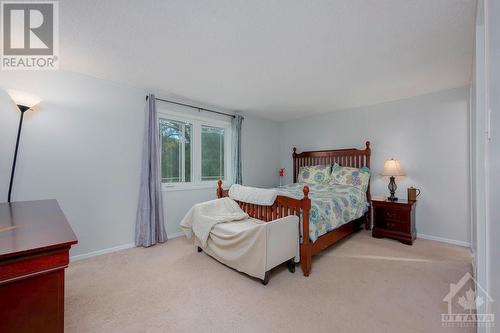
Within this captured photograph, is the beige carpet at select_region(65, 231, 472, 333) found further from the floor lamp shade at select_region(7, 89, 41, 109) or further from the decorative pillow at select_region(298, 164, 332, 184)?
the floor lamp shade at select_region(7, 89, 41, 109)

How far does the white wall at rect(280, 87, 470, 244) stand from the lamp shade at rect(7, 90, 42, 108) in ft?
14.8

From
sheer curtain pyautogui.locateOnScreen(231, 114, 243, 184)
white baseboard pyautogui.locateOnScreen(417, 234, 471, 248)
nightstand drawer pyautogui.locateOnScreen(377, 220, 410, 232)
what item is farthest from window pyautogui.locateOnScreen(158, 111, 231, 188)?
white baseboard pyautogui.locateOnScreen(417, 234, 471, 248)

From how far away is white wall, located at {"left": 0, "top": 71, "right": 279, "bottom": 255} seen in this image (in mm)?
2303

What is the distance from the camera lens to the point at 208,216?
257cm

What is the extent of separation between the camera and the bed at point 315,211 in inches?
86.8

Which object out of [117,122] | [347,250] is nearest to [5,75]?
[117,122]

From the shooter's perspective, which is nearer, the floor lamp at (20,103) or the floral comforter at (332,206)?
the floor lamp at (20,103)

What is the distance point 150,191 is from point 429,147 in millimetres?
4207

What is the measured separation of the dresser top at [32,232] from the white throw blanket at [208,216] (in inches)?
53.0

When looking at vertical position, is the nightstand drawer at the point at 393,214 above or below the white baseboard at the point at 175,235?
above

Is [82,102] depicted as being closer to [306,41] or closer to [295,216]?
[306,41]

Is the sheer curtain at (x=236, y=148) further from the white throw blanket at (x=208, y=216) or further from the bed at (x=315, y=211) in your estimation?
the white throw blanket at (x=208, y=216)

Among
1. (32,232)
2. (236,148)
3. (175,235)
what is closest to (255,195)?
(175,235)

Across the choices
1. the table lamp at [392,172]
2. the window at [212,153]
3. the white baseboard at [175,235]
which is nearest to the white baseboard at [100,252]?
the white baseboard at [175,235]
